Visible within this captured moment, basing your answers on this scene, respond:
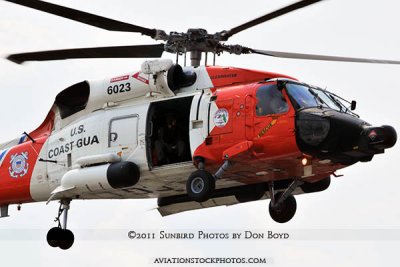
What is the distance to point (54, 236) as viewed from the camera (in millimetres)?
21844

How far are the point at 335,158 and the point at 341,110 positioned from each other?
3.24ft

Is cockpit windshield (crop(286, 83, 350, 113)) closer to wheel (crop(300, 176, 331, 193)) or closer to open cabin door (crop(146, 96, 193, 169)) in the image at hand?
wheel (crop(300, 176, 331, 193))

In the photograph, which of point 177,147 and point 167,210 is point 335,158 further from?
point 167,210

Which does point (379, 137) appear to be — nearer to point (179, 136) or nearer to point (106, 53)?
point (179, 136)

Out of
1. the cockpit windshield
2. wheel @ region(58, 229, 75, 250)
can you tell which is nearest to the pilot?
the cockpit windshield

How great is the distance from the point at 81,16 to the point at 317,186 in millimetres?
5461

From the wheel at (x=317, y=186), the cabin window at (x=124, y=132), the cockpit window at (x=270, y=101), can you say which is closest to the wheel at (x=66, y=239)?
the cabin window at (x=124, y=132)

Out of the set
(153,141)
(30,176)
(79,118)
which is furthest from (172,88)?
(30,176)

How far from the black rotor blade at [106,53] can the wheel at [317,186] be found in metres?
3.72

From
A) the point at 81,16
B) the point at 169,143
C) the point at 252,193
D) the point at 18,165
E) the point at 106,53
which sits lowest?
the point at 252,193

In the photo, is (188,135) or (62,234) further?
(62,234)

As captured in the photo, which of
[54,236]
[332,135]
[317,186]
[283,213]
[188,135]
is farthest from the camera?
[54,236]

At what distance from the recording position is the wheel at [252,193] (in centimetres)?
2020

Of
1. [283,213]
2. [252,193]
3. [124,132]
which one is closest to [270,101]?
[252,193]
